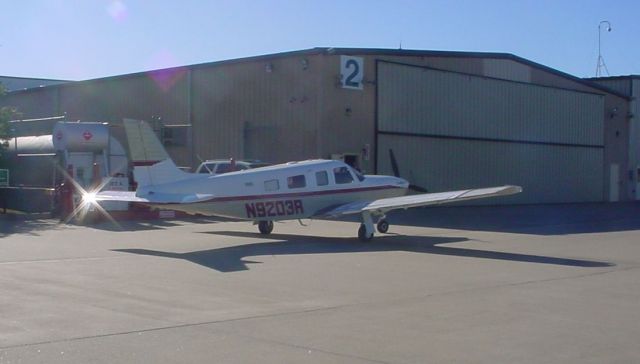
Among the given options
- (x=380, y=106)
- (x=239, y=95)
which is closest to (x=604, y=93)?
(x=380, y=106)

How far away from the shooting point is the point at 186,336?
33.5 feet

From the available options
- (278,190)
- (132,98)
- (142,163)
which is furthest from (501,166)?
(142,163)

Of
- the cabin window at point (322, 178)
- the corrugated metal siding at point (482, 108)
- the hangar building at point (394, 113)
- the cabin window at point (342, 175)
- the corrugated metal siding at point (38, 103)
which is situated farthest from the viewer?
the corrugated metal siding at point (38, 103)

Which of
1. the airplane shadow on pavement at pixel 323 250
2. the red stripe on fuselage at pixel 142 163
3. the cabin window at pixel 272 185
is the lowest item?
the airplane shadow on pavement at pixel 323 250

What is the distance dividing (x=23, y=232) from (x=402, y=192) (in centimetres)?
1199

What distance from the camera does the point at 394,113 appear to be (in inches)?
1587

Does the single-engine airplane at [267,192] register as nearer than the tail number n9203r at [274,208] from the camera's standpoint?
Yes

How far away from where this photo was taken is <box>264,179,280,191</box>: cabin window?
75.5 feet

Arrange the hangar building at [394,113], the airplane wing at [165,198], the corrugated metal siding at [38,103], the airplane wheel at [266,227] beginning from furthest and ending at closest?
1. the corrugated metal siding at [38,103]
2. the hangar building at [394,113]
3. the airplane wheel at [266,227]
4. the airplane wing at [165,198]

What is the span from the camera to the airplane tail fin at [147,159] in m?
21.7

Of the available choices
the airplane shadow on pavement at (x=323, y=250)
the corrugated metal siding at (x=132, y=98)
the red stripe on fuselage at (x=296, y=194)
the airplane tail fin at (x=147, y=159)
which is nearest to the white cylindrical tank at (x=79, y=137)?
the corrugated metal siding at (x=132, y=98)

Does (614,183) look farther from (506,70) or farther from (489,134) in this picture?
(489,134)

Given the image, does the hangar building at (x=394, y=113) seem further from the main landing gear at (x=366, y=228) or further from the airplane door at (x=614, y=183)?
the main landing gear at (x=366, y=228)

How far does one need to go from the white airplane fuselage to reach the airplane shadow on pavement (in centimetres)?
95
